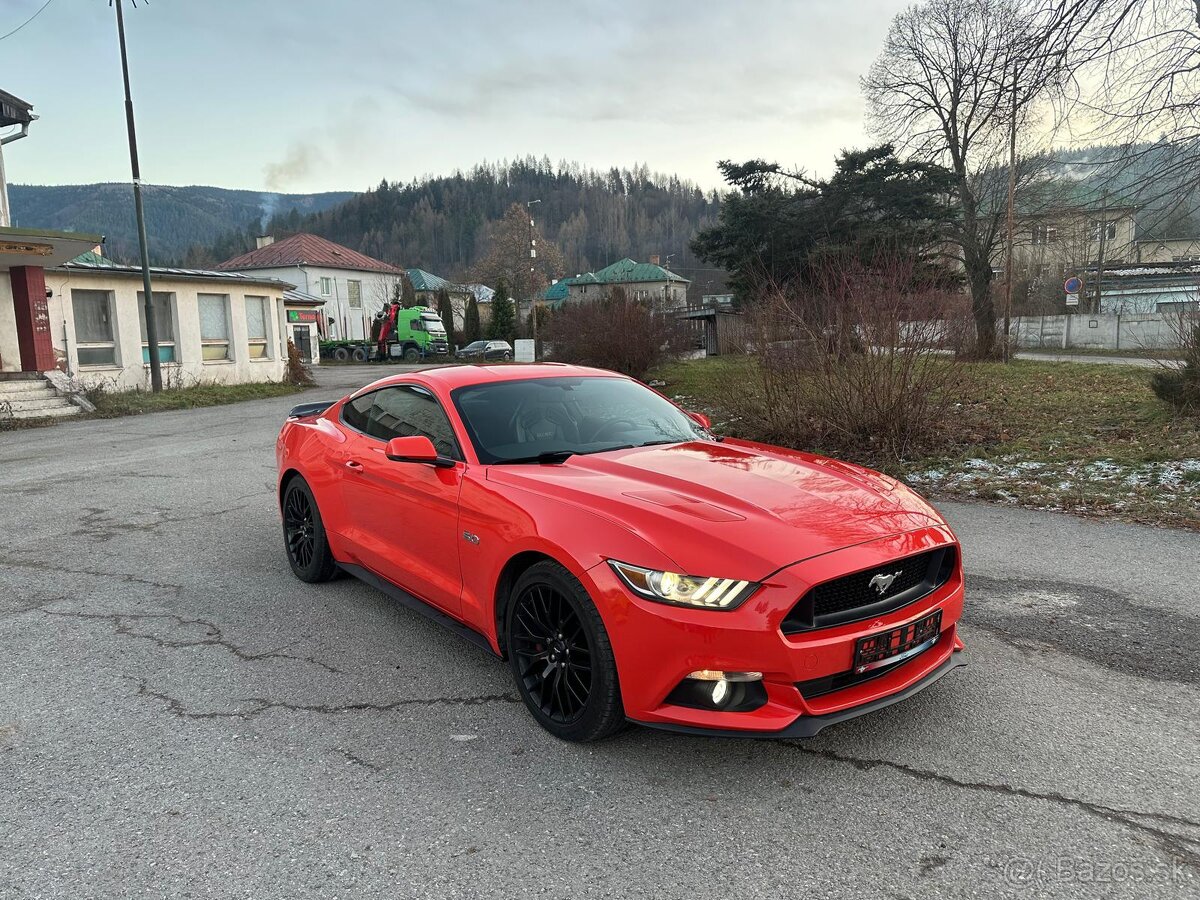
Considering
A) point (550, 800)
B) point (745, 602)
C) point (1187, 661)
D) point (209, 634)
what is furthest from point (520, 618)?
point (1187, 661)

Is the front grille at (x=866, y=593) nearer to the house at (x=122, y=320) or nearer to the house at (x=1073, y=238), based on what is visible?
the house at (x=1073, y=238)

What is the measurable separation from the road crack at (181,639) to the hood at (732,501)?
1612 mm

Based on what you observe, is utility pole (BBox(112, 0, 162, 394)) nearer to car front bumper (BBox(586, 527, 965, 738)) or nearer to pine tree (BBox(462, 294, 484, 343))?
car front bumper (BBox(586, 527, 965, 738))

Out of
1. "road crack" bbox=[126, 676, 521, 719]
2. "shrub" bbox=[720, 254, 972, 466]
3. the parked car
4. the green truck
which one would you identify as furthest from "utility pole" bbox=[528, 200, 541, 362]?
"road crack" bbox=[126, 676, 521, 719]

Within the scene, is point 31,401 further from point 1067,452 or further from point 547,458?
point 1067,452

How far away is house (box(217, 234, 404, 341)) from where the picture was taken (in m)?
59.4

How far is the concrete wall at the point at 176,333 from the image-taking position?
21000 millimetres

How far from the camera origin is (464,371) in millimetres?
4766

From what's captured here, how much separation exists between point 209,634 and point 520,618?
2271 mm

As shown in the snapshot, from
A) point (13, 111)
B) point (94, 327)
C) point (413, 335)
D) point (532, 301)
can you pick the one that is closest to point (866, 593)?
point (94, 327)

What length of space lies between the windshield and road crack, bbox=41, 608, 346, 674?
4.73 ft

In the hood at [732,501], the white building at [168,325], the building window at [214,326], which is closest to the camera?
the hood at [732,501]

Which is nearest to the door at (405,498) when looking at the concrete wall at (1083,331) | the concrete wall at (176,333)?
the concrete wall at (176,333)

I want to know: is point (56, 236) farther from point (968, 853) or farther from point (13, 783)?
point (968, 853)
